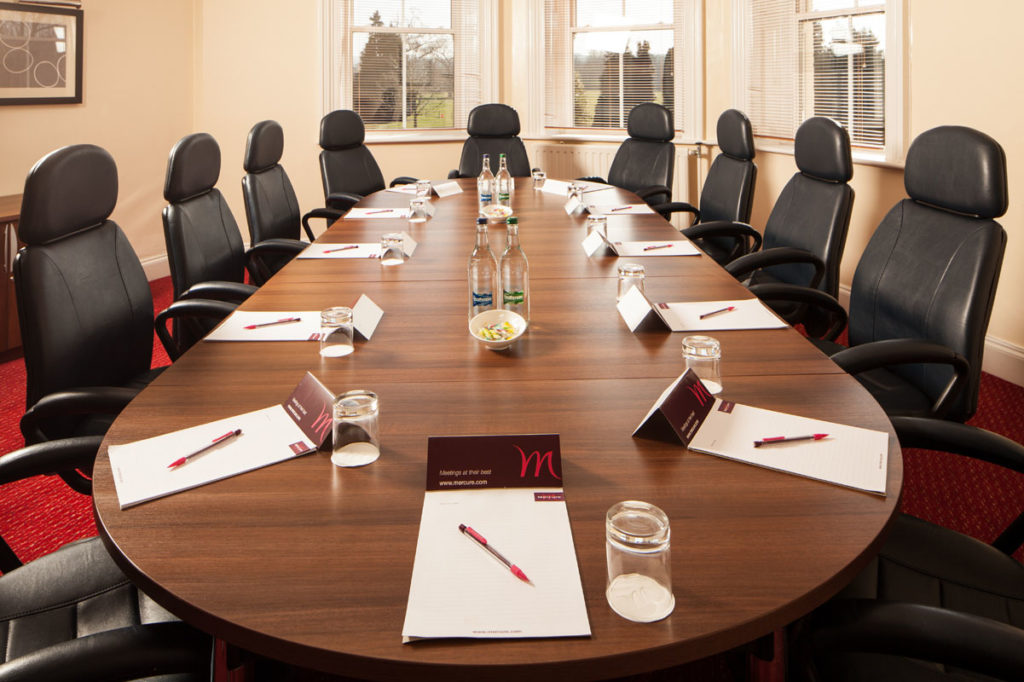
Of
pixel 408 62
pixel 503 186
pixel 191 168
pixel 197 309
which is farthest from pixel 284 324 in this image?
pixel 408 62

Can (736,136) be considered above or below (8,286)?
above

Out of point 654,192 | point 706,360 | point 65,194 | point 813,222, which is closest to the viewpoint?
point 706,360

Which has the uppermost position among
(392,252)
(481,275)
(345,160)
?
(345,160)

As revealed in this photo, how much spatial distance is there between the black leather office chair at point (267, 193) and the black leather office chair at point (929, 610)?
→ 2.67 meters

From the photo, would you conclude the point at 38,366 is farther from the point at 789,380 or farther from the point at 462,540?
the point at 789,380

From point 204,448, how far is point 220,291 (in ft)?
3.99

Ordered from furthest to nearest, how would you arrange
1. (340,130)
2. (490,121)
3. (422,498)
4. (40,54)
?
(490,121) < (340,130) < (40,54) < (422,498)

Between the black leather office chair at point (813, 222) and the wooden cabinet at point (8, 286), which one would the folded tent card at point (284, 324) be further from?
the wooden cabinet at point (8, 286)

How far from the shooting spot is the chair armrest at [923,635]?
79 cm

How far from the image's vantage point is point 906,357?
1626 millimetres

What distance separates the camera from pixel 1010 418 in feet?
9.55

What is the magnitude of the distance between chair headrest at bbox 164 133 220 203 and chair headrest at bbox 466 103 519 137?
2.79m

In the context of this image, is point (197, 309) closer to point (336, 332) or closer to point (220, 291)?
point (220, 291)

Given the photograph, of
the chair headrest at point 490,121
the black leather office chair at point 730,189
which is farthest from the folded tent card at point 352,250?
the chair headrest at point 490,121
